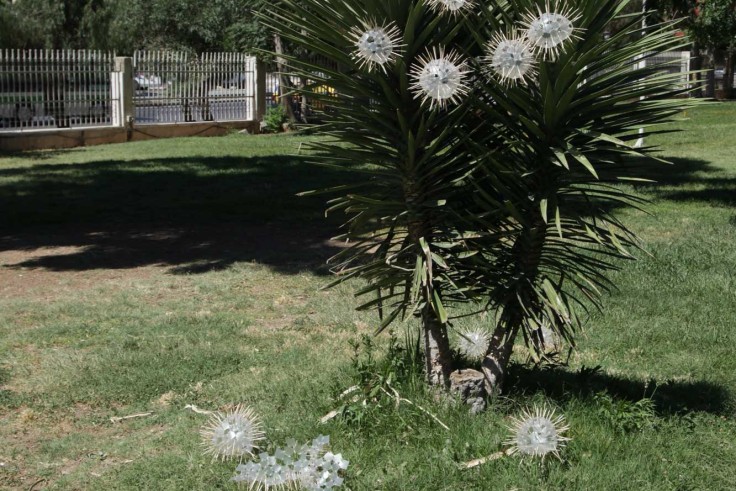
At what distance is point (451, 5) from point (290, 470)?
6.55 feet

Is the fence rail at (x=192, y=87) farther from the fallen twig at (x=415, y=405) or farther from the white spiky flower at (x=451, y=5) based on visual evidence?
the white spiky flower at (x=451, y=5)

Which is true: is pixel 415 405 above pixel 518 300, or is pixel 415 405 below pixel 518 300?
below

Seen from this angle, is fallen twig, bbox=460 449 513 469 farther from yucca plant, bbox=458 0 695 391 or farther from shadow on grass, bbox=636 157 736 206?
shadow on grass, bbox=636 157 736 206

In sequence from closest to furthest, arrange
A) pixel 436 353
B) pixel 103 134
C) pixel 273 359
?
pixel 436 353, pixel 273 359, pixel 103 134

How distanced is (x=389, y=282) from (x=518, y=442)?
0.95m

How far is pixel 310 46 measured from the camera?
4066mm

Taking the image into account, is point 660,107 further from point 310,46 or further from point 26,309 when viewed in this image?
Answer: point 26,309

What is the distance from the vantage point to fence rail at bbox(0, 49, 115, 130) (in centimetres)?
2088

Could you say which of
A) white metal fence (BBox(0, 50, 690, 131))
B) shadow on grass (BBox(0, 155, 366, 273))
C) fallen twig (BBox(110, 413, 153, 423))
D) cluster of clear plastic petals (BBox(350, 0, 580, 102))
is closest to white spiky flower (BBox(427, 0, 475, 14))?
cluster of clear plastic petals (BBox(350, 0, 580, 102))

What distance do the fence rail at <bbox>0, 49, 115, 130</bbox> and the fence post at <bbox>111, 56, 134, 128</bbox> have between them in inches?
6.5

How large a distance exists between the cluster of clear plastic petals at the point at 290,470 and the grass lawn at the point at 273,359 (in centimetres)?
15

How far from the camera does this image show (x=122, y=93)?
22.4 meters

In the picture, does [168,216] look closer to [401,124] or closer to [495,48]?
[401,124]

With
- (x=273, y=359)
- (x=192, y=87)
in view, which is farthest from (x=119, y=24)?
(x=273, y=359)
